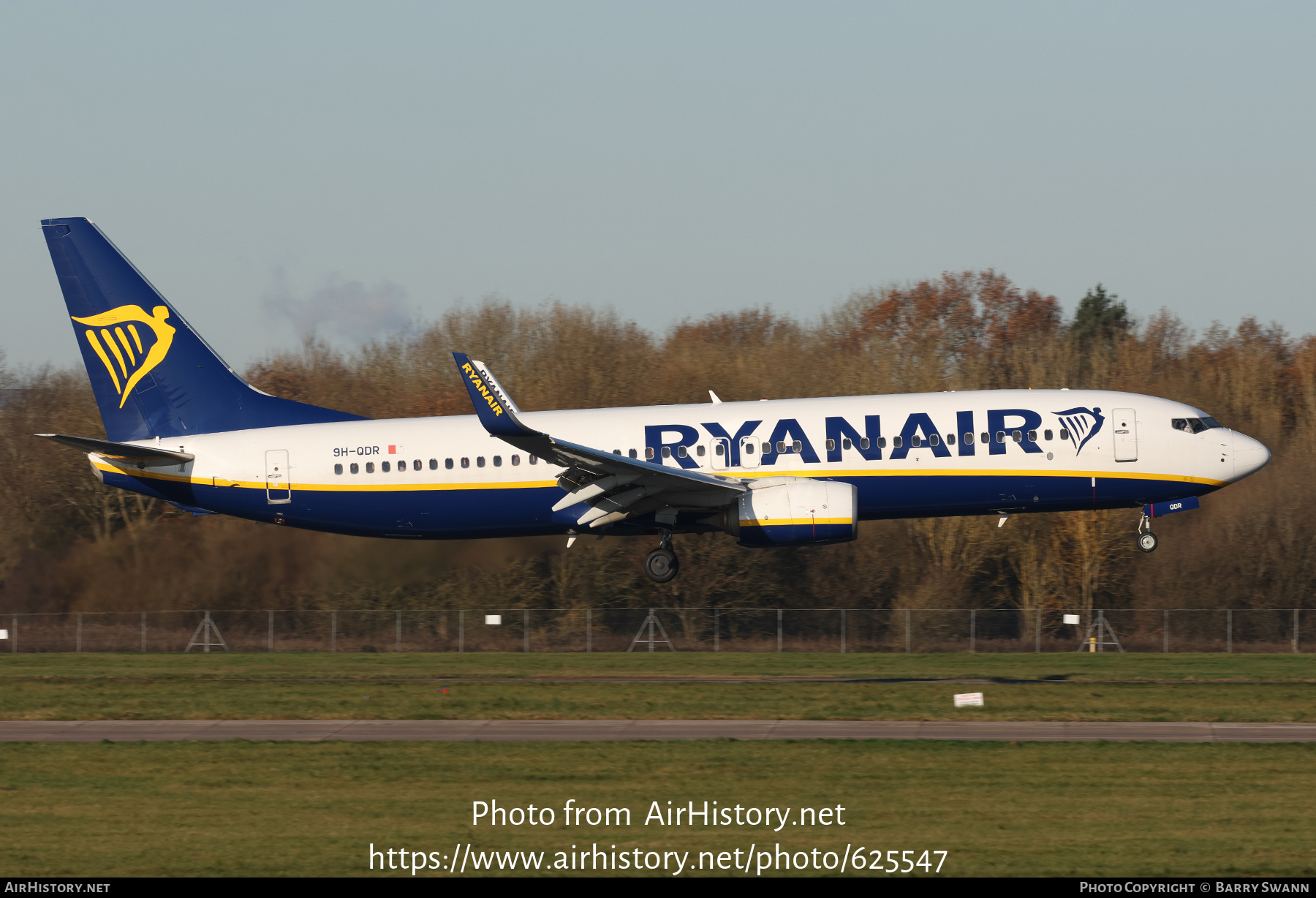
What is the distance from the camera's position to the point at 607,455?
34.2m

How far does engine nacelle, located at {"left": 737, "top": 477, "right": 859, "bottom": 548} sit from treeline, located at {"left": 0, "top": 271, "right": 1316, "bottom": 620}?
1244 cm

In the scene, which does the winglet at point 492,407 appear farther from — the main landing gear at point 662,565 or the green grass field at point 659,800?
the green grass field at point 659,800

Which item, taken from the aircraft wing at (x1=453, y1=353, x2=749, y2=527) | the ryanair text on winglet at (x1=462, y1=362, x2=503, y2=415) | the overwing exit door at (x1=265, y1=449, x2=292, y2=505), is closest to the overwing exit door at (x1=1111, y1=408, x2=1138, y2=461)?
the aircraft wing at (x1=453, y1=353, x2=749, y2=527)

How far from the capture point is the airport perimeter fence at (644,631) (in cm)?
4722

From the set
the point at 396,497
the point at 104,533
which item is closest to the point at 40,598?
the point at 104,533

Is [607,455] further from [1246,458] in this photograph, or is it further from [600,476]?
[1246,458]

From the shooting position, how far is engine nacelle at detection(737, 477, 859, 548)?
34625 millimetres

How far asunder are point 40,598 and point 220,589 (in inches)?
267

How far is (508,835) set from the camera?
1791 centimetres

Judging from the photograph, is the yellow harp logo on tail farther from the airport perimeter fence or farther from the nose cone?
the nose cone

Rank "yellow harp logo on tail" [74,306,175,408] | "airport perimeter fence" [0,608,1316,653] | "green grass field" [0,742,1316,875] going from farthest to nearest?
"airport perimeter fence" [0,608,1316,653] < "yellow harp logo on tail" [74,306,175,408] < "green grass field" [0,742,1316,875]

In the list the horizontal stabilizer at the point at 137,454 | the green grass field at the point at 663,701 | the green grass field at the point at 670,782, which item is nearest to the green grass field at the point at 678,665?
the green grass field at the point at 670,782

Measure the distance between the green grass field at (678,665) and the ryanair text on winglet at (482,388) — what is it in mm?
8243
